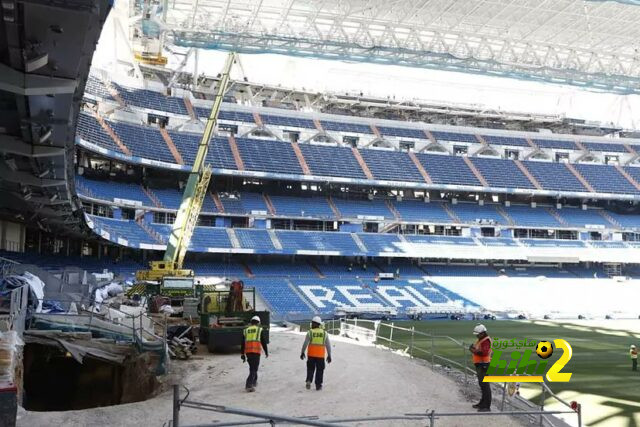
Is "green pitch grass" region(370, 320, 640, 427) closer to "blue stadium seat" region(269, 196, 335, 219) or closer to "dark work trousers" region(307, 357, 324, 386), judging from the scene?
"dark work trousers" region(307, 357, 324, 386)

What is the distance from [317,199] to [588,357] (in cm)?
3314

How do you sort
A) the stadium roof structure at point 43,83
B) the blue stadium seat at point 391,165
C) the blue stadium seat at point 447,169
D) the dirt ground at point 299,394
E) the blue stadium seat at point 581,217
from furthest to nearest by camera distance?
the blue stadium seat at point 581,217
the blue stadium seat at point 447,169
the blue stadium seat at point 391,165
the dirt ground at point 299,394
the stadium roof structure at point 43,83

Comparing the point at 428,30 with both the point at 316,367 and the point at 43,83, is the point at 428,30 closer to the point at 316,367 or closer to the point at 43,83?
the point at 316,367

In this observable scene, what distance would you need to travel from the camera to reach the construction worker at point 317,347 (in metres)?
11.9

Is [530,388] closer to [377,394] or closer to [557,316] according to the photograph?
[377,394]

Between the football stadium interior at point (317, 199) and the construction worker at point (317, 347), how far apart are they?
3.09ft

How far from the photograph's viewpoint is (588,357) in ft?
73.5

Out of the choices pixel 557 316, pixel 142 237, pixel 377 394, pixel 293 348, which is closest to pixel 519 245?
pixel 557 316

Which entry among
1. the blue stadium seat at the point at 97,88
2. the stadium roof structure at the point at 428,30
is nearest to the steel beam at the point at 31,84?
the stadium roof structure at the point at 428,30

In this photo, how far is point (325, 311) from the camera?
38.6 metres

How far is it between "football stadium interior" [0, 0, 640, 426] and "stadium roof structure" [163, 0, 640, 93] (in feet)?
0.69

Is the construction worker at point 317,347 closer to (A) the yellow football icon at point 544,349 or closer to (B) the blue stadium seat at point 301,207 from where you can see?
(A) the yellow football icon at point 544,349

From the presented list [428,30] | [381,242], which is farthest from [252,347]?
[381,242]

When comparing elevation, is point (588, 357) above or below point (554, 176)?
below
